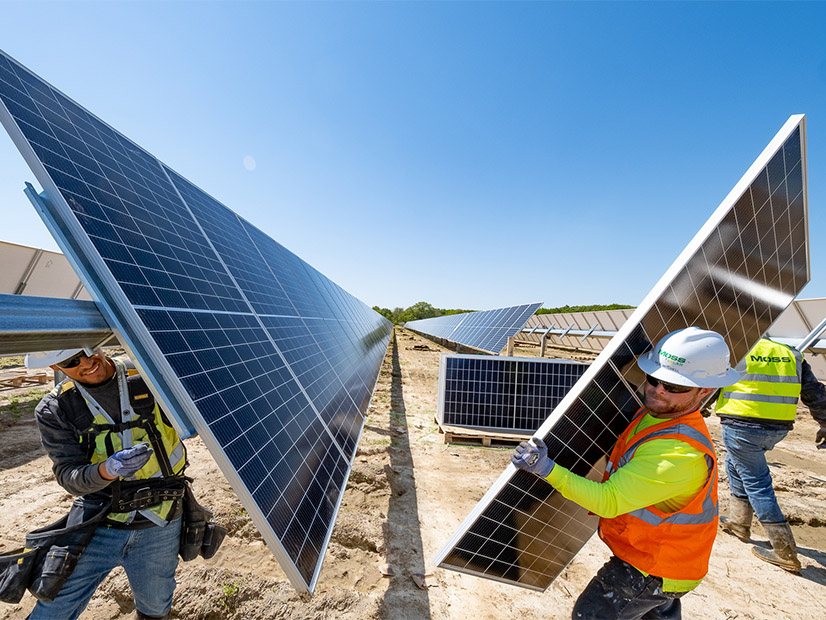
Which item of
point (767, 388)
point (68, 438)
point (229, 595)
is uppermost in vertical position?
point (767, 388)

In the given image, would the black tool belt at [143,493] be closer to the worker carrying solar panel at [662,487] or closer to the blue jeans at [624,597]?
the worker carrying solar panel at [662,487]

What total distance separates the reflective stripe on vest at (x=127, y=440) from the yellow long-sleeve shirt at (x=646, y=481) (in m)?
3.44

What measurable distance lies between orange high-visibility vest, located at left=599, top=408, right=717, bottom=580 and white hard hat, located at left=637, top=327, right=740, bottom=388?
30 centimetres

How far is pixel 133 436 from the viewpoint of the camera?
116 inches

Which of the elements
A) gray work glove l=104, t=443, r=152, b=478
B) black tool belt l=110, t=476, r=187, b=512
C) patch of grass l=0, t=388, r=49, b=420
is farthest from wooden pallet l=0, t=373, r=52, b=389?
gray work glove l=104, t=443, r=152, b=478

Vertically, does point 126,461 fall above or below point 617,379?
below

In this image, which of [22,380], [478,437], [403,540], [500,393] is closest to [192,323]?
[403,540]

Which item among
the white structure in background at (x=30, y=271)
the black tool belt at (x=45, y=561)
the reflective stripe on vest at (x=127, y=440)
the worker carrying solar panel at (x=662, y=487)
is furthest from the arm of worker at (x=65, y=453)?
the white structure in background at (x=30, y=271)

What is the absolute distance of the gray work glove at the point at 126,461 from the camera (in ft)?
8.20

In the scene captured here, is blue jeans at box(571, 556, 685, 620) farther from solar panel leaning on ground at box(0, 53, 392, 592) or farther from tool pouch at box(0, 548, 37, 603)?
tool pouch at box(0, 548, 37, 603)

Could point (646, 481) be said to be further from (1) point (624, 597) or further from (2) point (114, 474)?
(2) point (114, 474)

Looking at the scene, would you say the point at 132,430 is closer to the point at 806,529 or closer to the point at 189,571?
the point at 189,571

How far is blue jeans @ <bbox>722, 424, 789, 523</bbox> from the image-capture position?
15.9 ft

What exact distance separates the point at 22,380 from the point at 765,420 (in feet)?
73.0
